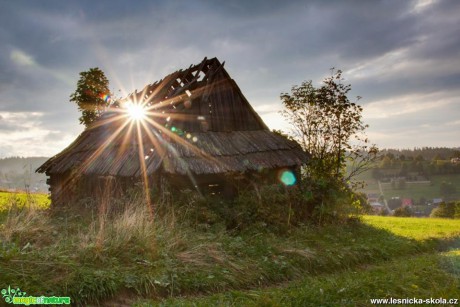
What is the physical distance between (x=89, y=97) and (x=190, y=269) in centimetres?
2072

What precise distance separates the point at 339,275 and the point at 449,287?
224 cm

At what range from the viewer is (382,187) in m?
83.8

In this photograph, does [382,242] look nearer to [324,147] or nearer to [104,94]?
[324,147]

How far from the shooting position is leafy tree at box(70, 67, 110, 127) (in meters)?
23.4

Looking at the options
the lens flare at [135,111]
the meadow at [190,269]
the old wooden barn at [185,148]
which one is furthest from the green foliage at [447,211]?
the lens flare at [135,111]

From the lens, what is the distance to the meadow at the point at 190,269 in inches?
205

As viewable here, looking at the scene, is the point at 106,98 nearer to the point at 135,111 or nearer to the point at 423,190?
the point at 135,111

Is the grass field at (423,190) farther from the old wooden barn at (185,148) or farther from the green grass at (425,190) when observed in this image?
the old wooden barn at (185,148)

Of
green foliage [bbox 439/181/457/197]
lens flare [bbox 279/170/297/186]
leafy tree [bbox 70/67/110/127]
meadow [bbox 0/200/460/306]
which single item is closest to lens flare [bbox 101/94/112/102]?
leafy tree [bbox 70/67/110/127]

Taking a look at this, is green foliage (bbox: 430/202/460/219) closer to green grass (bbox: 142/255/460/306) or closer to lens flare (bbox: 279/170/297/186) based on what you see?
lens flare (bbox: 279/170/297/186)

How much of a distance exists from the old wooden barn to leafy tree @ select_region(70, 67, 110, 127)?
221 inches

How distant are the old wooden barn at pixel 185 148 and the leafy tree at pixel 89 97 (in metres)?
5.61

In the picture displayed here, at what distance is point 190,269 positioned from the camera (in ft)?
20.2

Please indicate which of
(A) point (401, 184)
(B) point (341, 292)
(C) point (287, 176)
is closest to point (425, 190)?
(A) point (401, 184)
